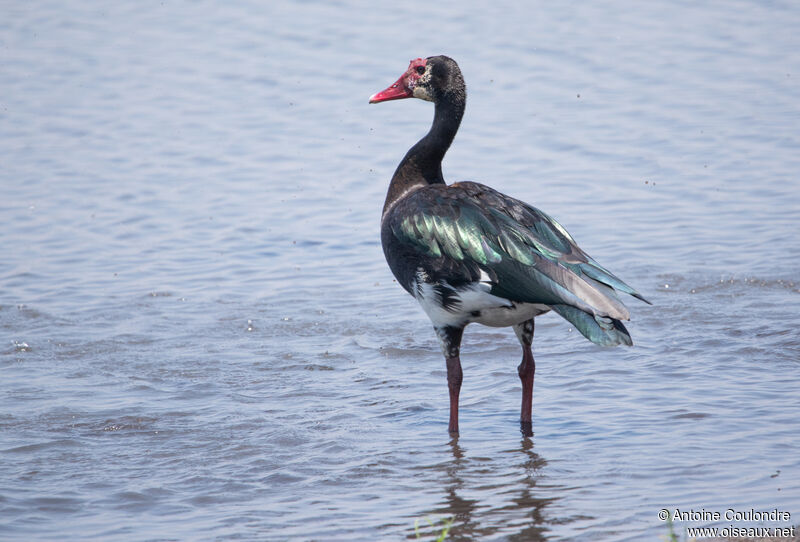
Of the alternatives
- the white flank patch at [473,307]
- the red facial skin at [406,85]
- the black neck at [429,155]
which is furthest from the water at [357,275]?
the red facial skin at [406,85]

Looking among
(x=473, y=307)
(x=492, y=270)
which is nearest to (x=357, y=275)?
(x=473, y=307)

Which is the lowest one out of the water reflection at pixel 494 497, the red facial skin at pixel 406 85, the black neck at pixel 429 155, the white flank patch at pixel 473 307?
the water reflection at pixel 494 497

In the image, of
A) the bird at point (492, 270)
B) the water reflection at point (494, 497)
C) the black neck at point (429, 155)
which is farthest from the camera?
the black neck at point (429, 155)

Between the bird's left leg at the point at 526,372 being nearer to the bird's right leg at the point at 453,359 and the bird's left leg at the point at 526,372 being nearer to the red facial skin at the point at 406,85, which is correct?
the bird's right leg at the point at 453,359

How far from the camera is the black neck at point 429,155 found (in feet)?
24.3

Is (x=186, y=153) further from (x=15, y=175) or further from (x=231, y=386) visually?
(x=231, y=386)

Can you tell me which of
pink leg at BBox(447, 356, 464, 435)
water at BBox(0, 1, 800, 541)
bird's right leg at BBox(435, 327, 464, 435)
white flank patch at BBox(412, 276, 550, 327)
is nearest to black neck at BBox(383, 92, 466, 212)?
white flank patch at BBox(412, 276, 550, 327)

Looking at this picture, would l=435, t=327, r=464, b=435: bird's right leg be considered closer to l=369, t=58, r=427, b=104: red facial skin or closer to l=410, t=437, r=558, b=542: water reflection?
l=410, t=437, r=558, b=542: water reflection

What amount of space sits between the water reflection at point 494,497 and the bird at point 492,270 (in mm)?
496

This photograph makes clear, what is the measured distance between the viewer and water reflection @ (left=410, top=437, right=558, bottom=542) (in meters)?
5.17

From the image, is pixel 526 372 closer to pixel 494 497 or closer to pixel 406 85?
pixel 494 497

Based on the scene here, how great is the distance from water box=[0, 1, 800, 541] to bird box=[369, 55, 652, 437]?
726 mm

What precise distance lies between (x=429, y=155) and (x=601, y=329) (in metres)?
2.21

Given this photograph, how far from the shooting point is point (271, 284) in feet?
33.4
